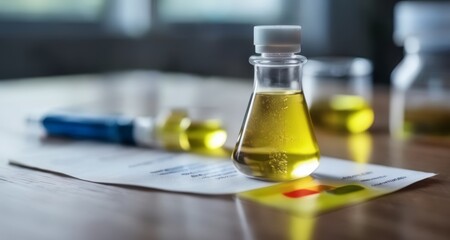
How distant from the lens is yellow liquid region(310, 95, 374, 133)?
89 cm

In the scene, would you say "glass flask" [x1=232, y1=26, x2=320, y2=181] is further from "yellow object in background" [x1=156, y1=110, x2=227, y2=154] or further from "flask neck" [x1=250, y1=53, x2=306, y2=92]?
"yellow object in background" [x1=156, y1=110, x2=227, y2=154]

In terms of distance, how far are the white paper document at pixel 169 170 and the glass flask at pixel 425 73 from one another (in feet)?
0.70

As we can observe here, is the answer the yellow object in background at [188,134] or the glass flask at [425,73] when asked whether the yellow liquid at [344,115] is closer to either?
the glass flask at [425,73]

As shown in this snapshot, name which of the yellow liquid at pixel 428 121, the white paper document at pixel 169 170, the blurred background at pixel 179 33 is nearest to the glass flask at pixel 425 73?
the yellow liquid at pixel 428 121

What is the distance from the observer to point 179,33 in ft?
7.04

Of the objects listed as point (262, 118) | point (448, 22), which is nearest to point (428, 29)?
point (448, 22)

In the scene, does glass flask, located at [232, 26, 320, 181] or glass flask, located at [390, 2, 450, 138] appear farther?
glass flask, located at [390, 2, 450, 138]

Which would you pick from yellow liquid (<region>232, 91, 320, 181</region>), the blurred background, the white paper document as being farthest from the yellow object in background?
the blurred background

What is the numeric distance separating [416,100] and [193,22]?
135cm

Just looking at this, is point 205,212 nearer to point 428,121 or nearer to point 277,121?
point 277,121

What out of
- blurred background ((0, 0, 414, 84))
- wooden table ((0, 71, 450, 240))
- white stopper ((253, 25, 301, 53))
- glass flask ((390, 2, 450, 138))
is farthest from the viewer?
blurred background ((0, 0, 414, 84))

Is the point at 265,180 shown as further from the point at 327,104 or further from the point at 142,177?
the point at 327,104

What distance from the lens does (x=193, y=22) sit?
2.15m

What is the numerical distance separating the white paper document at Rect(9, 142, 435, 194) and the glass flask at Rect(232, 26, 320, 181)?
0.02 m
